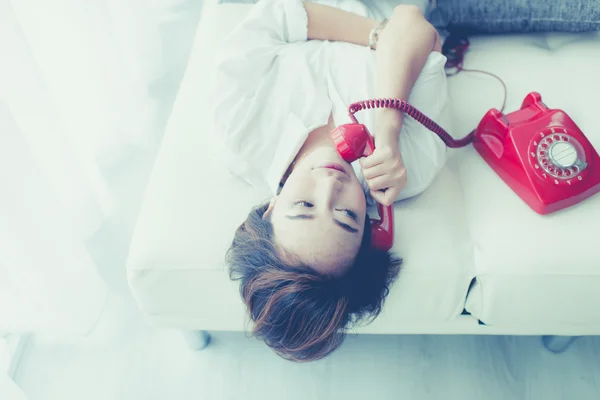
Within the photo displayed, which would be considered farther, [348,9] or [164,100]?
[164,100]

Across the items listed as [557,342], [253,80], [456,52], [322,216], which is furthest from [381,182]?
[557,342]

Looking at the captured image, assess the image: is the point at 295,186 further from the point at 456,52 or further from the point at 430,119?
the point at 456,52

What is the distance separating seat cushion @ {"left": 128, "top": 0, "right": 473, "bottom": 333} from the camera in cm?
96

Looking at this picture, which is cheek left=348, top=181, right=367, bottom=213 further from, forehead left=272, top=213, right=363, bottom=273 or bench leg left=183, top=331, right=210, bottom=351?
bench leg left=183, top=331, right=210, bottom=351

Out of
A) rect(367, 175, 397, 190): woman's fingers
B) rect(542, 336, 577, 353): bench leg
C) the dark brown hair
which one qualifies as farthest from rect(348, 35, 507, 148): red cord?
rect(542, 336, 577, 353): bench leg

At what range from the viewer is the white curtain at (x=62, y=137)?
96 cm

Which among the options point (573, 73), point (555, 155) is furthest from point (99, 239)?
point (573, 73)

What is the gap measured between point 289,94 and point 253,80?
0.09 m

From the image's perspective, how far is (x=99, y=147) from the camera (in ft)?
5.03

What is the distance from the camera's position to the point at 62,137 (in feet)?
3.61

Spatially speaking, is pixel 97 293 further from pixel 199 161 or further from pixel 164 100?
pixel 164 100

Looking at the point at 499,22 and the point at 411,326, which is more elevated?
the point at 499,22

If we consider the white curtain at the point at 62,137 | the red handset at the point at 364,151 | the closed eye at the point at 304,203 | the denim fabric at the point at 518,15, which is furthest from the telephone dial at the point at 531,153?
the white curtain at the point at 62,137

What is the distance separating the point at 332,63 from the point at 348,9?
21 cm
